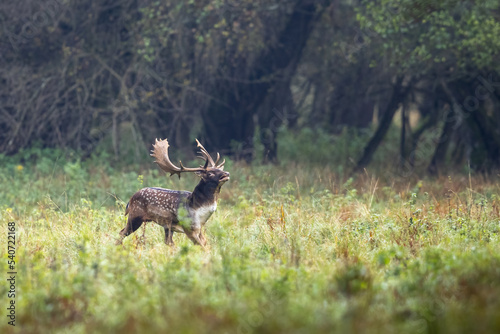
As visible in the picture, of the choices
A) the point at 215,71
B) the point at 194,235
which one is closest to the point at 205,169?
the point at 194,235

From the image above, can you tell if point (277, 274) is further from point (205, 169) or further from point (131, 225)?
point (131, 225)

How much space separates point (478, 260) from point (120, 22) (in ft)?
37.1

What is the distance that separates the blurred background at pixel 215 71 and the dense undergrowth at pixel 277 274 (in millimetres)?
5846

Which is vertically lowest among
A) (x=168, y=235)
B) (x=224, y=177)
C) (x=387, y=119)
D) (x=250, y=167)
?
(x=250, y=167)

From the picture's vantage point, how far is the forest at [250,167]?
5211mm

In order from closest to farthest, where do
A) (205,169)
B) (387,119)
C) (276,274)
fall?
(276,274)
(205,169)
(387,119)

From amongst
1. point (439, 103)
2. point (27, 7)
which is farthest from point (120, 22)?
point (439, 103)

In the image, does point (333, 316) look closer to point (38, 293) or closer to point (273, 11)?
point (38, 293)

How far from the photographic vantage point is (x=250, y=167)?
1508 centimetres

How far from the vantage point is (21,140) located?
627 inches

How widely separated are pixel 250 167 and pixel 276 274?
9099mm

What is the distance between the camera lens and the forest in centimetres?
521

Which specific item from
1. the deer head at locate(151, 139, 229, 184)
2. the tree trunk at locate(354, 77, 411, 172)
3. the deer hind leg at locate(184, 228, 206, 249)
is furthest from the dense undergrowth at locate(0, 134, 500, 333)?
the tree trunk at locate(354, 77, 411, 172)

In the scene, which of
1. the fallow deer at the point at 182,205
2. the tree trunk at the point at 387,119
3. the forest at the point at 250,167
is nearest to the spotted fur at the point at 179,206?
→ the fallow deer at the point at 182,205
